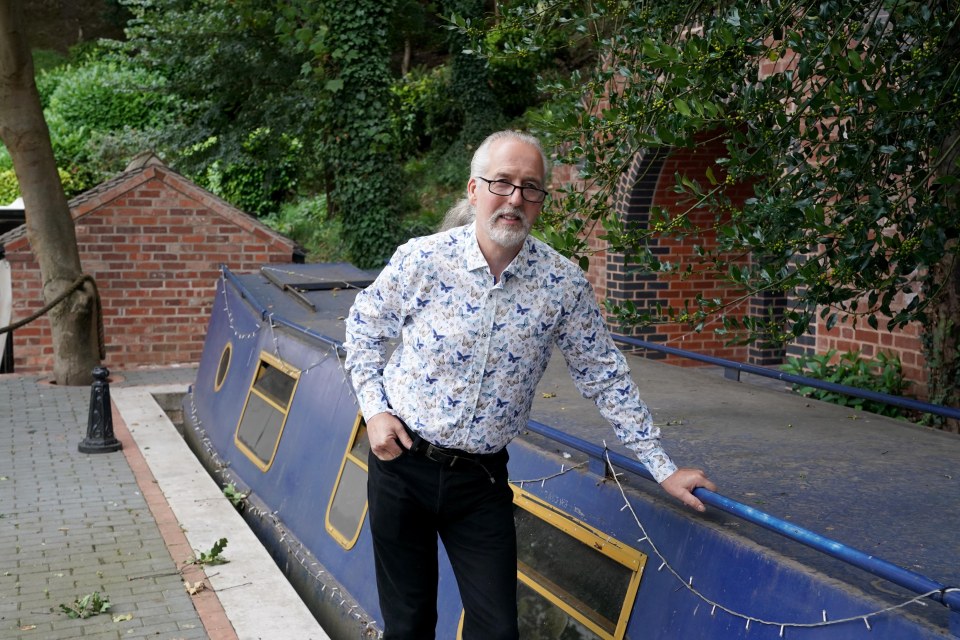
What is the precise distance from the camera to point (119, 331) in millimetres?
11898

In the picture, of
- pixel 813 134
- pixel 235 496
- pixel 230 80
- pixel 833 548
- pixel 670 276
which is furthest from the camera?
pixel 230 80

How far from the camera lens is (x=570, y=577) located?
3.46 m

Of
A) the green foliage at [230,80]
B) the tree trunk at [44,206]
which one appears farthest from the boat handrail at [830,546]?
the green foliage at [230,80]

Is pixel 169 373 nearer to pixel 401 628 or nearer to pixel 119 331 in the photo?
pixel 119 331

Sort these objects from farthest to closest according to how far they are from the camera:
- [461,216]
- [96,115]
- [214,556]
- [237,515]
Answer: [96,115] < [237,515] < [214,556] < [461,216]

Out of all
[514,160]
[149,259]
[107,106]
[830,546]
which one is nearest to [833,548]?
[830,546]

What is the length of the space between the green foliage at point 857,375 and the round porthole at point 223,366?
14.2 feet

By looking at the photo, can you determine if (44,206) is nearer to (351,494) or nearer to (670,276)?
(670,276)

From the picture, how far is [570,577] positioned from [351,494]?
2.03m

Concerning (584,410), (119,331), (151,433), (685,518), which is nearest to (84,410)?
(151,433)

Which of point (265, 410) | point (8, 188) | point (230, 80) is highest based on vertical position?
point (230, 80)

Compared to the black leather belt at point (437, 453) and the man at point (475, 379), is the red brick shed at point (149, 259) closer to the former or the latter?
the man at point (475, 379)

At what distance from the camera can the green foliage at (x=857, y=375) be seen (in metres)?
7.11

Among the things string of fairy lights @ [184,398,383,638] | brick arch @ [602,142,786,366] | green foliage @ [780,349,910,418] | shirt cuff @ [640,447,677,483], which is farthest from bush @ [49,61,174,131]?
shirt cuff @ [640,447,677,483]
